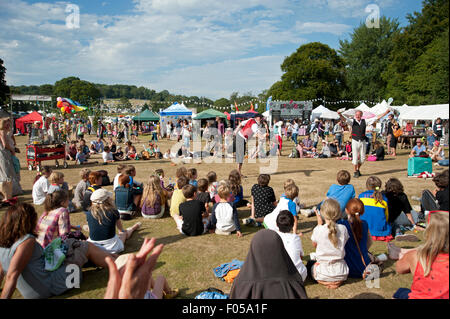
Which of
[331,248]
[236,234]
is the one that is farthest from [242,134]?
[331,248]

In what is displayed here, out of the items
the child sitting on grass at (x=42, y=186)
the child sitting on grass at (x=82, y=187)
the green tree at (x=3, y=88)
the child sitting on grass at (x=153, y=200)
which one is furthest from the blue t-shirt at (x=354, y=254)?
the green tree at (x=3, y=88)

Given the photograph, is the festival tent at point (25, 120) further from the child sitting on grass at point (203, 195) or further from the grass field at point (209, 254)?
the child sitting on grass at point (203, 195)

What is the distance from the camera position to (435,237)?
2000 millimetres

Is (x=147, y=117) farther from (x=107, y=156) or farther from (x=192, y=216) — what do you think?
(x=192, y=216)

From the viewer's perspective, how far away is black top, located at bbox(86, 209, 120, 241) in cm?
447

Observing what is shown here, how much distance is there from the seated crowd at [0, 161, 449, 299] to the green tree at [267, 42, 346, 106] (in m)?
42.8

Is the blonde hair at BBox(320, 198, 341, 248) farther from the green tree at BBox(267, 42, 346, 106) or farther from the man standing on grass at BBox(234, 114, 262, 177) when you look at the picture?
the green tree at BBox(267, 42, 346, 106)

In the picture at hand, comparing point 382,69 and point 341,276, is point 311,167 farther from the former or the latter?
point 382,69

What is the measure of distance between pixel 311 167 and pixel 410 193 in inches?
197

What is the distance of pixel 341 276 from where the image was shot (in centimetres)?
372

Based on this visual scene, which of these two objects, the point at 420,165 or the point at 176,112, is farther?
the point at 176,112

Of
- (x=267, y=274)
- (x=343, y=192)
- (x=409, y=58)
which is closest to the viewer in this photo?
(x=267, y=274)

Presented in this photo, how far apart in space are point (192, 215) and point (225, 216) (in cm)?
62

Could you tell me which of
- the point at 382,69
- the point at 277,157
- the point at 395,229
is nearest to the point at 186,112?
the point at 277,157
